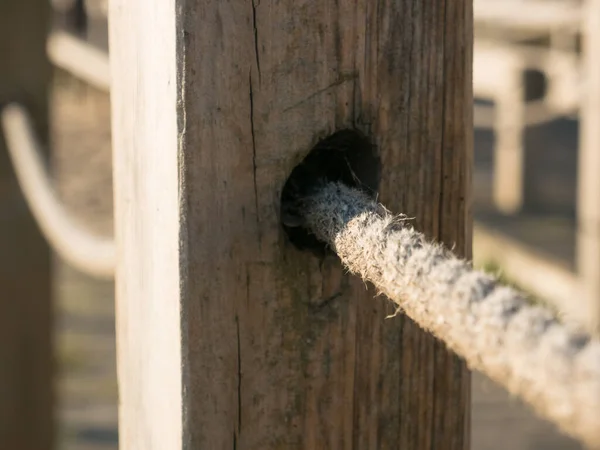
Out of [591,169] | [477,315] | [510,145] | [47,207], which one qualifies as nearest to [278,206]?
[477,315]

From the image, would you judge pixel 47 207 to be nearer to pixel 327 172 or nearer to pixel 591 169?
pixel 327 172

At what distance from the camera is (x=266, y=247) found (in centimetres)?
73

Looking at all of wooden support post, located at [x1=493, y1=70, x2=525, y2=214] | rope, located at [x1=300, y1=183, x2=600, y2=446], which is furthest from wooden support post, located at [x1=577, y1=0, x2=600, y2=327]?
rope, located at [x1=300, y1=183, x2=600, y2=446]

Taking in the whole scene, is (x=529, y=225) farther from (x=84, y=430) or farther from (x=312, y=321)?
(x=312, y=321)

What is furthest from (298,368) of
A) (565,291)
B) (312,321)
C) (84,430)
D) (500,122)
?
(500,122)

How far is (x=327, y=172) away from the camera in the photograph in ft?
2.55

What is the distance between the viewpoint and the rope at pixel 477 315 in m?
0.43

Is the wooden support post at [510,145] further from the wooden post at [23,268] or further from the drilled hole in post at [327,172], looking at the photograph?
the drilled hole in post at [327,172]

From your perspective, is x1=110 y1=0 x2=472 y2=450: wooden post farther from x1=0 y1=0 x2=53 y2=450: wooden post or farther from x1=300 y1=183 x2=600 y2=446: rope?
x1=0 y1=0 x2=53 y2=450: wooden post

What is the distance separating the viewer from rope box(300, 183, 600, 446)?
429 millimetres

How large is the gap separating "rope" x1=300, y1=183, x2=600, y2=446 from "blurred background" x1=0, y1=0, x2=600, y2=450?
158cm

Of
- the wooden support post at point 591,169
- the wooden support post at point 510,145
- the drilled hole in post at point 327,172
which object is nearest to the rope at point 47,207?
the drilled hole in post at point 327,172

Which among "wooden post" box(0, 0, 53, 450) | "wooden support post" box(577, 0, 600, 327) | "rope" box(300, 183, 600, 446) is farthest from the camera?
"wooden support post" box(577, 0, 600, 327)

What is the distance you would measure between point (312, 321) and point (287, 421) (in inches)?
2.9
